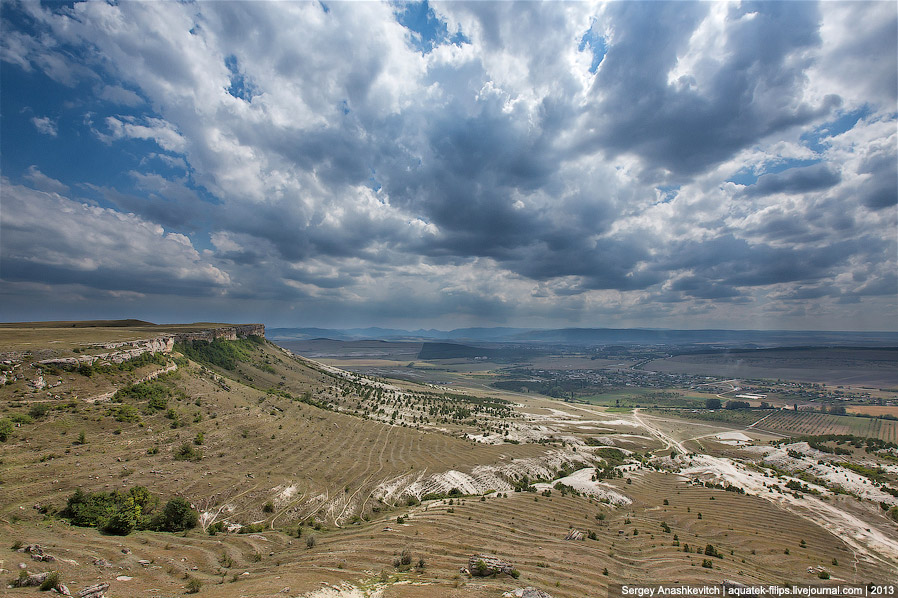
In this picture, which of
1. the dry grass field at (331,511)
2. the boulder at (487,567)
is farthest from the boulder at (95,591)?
the boulder at (487,567)

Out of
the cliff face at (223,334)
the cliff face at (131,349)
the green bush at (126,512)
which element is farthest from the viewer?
the cliff face at (223,334)

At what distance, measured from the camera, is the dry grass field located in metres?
18.3

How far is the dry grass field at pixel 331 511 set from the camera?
1830 centimetres

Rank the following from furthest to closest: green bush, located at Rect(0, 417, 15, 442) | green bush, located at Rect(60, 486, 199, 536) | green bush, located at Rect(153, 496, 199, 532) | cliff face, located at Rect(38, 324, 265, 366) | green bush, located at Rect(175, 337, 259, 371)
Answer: green bush, located at Rect(175, 337, 259, 371) < cliff face, located at Rect(38, 324, 265, 366) < green bush, located at Rect(0, 417, 15, 442) < green bush, located at Rect(153, 496, 199, 532) < green bush, located at Rect(60, 486, 199, 536)

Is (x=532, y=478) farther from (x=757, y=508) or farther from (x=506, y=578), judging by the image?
(x=506, y=578)

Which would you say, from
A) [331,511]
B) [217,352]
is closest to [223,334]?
[217,352]

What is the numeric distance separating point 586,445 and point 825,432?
313 feet

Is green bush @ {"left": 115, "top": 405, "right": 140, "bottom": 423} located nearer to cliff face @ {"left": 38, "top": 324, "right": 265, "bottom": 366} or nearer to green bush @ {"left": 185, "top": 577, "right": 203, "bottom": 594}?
cliff face @ {"left": 38, "top": 324, "right": 265, "bottom": 366}

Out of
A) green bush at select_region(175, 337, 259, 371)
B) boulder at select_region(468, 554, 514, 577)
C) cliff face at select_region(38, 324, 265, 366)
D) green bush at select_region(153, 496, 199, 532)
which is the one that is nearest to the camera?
boulder at select_region(468, 554, 514, 577)

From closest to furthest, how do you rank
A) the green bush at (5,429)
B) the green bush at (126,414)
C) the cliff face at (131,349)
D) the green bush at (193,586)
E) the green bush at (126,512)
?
the green bush at (193,586)
the green bush at (126,512)
the green bush at (5,429)
the green bush at (126,414)
the cliff face at (131,349)

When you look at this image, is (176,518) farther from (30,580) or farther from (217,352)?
(217,352)

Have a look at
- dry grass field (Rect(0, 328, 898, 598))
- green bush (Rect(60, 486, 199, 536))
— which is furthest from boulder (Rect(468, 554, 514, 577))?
green bush (Rect(60, 486, 199, 536))

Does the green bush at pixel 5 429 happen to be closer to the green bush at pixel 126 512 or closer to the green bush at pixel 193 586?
the green bush at pixel 126 512

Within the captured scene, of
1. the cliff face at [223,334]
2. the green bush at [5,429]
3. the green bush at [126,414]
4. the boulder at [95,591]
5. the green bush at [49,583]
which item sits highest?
the cliff face at [223,334]
